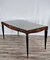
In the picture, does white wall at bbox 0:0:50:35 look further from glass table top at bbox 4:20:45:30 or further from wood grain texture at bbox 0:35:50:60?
glass table top at bbox 4:20:45:30

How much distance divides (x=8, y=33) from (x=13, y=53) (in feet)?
4.34

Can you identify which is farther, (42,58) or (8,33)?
(8,33)

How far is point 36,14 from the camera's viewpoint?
382 centimetres

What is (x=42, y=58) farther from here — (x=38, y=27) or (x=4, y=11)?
(x=4, y=11)

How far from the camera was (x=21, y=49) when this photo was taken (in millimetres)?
2926

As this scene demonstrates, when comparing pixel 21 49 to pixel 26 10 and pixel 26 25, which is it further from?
pixel 26 10

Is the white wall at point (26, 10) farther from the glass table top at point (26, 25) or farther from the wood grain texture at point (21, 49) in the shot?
the glass table top at point (26, 25)

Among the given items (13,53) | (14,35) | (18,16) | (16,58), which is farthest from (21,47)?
(18,16)

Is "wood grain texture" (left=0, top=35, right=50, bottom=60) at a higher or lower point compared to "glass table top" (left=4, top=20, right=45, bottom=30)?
lower

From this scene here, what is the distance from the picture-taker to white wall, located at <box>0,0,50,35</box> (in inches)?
148

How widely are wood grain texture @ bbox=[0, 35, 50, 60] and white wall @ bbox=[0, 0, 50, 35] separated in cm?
57

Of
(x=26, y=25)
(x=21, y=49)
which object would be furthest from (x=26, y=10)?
(x=21, y=49)

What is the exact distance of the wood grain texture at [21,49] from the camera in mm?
2582

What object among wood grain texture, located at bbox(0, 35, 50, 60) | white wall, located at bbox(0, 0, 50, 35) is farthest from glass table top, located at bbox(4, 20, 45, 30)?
white wall, located at bbox(0, 0, 50, 35)
